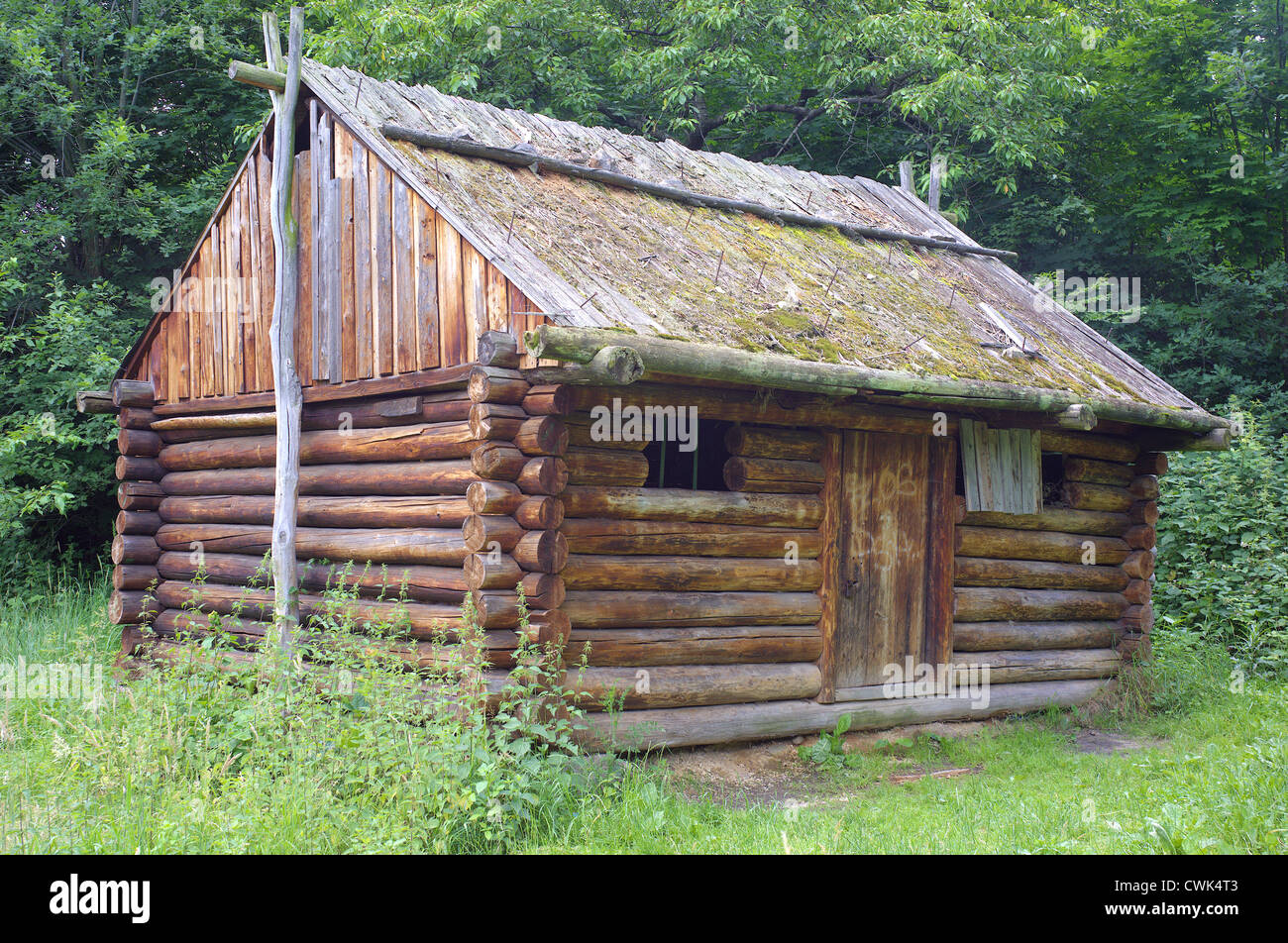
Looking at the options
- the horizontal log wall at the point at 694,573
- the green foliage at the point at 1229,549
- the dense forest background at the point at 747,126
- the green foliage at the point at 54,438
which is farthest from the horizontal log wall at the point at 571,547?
the dense forest background at the point at 747,126

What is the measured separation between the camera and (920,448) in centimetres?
945

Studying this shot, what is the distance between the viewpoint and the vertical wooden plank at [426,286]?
25.4 ft

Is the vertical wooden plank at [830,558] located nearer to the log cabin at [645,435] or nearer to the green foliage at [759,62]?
the log cabin at [645,435]

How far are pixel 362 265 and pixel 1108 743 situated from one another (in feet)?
23.7

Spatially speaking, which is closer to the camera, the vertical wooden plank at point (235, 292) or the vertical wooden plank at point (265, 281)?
the vertical wooden plank at point (265, 281)

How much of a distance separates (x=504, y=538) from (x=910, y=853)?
2897 millimetres

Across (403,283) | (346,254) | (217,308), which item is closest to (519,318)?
A: (403,283)

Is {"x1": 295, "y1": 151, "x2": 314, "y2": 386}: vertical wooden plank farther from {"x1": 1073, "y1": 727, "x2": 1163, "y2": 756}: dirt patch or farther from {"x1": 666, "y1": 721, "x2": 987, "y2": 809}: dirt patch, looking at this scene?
{"x1": 1073, "y1": 727, "x2": 1163, "y2": 756}: dirt patch

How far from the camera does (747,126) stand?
765 inches

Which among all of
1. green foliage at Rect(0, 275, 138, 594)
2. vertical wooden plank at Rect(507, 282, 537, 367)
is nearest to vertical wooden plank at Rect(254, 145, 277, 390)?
vertical wooden plank at Rect(507, 282, 537, 367)

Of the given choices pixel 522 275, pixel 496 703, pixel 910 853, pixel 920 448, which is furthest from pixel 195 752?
pixel 920 448

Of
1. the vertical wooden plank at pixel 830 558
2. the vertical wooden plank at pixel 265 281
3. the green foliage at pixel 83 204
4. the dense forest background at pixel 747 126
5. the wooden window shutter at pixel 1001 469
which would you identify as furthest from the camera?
the dense forest background at pixel 747 126

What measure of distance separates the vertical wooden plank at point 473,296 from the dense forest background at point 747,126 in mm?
7501

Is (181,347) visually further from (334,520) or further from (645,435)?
(645,435)
